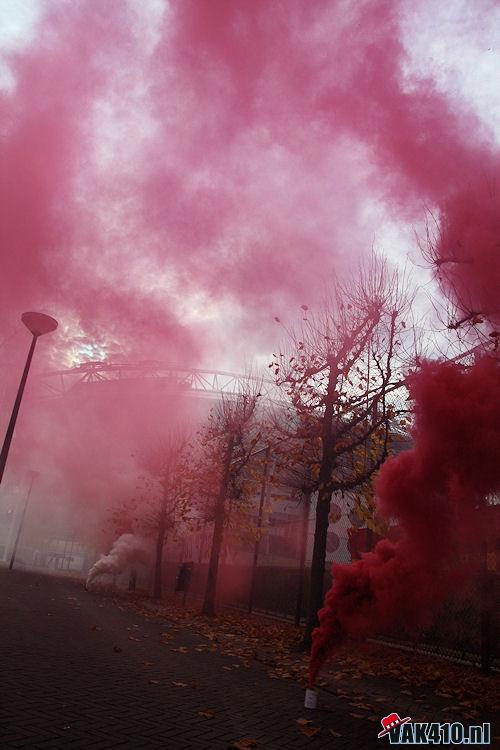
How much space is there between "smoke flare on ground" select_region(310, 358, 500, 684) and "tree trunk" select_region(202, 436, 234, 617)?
36.5ft

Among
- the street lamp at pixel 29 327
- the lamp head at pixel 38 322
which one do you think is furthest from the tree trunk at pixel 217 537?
the lamp head at pixel 38 322

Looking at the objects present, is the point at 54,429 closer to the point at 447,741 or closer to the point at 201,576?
the point at 201,576

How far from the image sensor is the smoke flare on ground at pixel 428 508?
5.54 meters

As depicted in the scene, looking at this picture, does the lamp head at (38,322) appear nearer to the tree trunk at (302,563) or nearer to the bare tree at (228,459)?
the bare tree at (228,459)

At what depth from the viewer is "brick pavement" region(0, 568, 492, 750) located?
14.1 feet

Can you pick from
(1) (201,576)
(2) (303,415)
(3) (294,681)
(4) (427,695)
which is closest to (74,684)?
(3) (294,681)

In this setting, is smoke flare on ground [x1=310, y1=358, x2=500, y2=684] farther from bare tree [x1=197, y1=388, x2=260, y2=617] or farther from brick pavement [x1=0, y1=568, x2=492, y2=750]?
bare tree [x1=197, y1=388, x2=260, y2=617]

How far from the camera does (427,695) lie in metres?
6.94

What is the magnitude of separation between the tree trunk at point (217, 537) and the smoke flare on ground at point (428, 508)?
11.1 metres

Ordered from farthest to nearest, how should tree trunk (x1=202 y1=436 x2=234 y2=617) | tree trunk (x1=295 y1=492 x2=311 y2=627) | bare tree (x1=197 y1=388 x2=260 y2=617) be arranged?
bare tree (x1=197 y1=388 x2=260 y2=617)
tree trunk (x1=202 y1=436 x2=234 y2=617)
tree trunk (x1=295 y1=492 x2=311 y2=627)
